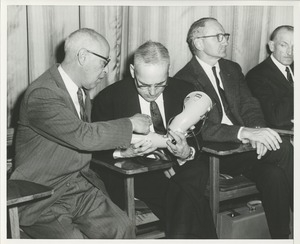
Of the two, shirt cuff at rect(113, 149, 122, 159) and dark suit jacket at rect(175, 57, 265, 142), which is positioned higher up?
dark suit jacket at rect(175, 57, 265, 142)

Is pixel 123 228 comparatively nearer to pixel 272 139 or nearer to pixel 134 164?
Result: pixel 134 164

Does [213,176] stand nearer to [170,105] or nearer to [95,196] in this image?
[170,105]

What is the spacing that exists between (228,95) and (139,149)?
3.71ft

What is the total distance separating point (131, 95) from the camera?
268cm

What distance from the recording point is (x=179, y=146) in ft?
7.88

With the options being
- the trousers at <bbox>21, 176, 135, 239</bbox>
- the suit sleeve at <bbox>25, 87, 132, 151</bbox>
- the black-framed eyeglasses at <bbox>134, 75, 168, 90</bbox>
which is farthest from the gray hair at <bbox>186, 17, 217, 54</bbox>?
the trousers at <bbox>21, 176, 135, 239</bbox>

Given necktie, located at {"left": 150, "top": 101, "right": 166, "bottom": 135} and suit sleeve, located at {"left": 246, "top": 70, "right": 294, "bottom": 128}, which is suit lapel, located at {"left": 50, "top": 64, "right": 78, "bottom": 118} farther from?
suit sleeve, located at {"left": 246, "top": 70, "right": 294, "bottom": 128}

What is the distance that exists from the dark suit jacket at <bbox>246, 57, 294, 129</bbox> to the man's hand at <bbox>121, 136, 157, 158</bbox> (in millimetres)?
1206


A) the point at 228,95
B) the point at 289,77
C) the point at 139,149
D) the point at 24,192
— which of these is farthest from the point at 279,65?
the point at 24,192

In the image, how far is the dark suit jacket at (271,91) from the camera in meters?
3.15

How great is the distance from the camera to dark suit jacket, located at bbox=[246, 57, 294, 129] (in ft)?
10.3

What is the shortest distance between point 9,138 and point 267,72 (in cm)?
196

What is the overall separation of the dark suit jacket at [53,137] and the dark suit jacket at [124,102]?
46 cm
